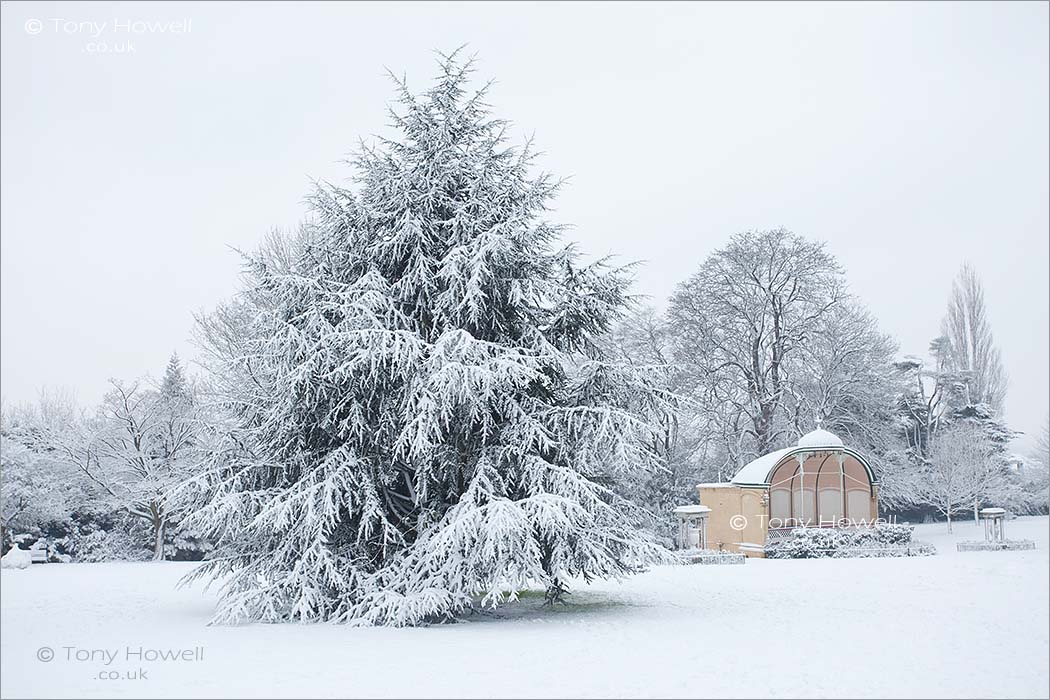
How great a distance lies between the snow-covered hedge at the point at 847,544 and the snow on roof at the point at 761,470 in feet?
6.96

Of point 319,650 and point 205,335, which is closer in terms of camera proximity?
point 319,650

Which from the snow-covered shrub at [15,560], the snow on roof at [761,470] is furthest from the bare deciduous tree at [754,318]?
the snow-covered shrub at [15,560]

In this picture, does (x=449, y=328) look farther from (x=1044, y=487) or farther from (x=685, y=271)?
(x=1044, y=487)

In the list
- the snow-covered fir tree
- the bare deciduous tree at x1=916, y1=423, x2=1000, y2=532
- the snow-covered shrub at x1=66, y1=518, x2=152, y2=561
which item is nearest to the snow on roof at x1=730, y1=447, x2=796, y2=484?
the bare deciduous tree at x1=916, y1=423, x2=1000, y2=532

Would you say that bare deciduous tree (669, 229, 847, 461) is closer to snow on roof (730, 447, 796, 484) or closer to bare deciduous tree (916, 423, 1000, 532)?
snow on roof (730, 447, 796, 484)

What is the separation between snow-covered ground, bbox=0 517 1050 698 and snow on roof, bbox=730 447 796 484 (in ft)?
39.5

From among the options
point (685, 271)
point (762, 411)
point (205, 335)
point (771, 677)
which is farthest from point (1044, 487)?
point (771, 677)

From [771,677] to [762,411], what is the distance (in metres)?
27.7

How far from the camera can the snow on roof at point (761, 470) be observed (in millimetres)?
28984

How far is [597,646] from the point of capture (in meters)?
10.2

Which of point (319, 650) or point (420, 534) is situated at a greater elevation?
point (420, 534)

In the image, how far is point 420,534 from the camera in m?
13.0

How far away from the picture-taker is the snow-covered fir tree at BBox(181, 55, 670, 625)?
40.3 feet

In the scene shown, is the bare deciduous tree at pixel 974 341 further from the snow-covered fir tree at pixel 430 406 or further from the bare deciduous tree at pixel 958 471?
the snow-covered fir tree at pixel 430 406
